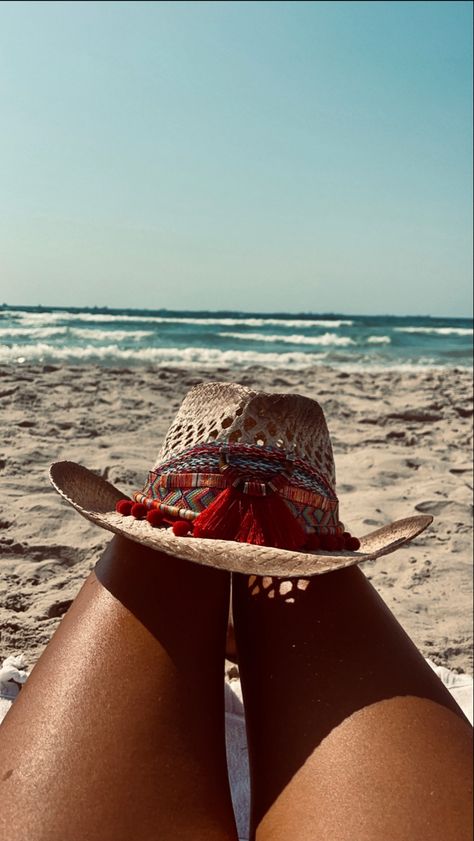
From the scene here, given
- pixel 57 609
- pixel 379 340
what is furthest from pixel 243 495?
pixel 379 340

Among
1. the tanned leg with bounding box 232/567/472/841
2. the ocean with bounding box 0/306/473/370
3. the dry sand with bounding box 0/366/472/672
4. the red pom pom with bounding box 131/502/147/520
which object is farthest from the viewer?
the ocean with bounding box 0/306/473/370

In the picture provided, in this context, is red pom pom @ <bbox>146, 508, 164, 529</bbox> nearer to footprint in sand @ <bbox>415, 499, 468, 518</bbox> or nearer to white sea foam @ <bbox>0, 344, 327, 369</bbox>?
footprint in sand @ <bbox>415, 499, 468, 518</bbox>

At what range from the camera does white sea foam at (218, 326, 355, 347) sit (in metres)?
16.7

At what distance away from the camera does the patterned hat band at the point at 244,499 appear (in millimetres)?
1074

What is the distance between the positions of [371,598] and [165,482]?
0.40 metres

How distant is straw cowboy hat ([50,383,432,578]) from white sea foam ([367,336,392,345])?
16.2m

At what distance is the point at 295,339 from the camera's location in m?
17.5

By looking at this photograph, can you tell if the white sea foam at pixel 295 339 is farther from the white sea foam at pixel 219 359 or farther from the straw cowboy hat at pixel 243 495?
the straw cowboy hat at pixel 243 495

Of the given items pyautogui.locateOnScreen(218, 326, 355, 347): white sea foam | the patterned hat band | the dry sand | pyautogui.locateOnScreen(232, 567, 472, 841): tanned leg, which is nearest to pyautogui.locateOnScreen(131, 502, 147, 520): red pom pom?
the patterned hat band

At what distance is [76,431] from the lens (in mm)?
3818

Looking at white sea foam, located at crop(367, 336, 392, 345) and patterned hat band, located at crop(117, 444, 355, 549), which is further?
white sea foam, located at crop(367, 336, 392, 345)

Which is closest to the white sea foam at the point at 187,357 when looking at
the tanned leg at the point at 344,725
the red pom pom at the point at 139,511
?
the red pom pom at the point at 139,511

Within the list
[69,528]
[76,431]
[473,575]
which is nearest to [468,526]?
[473,575]

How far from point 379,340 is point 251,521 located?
17.2m
